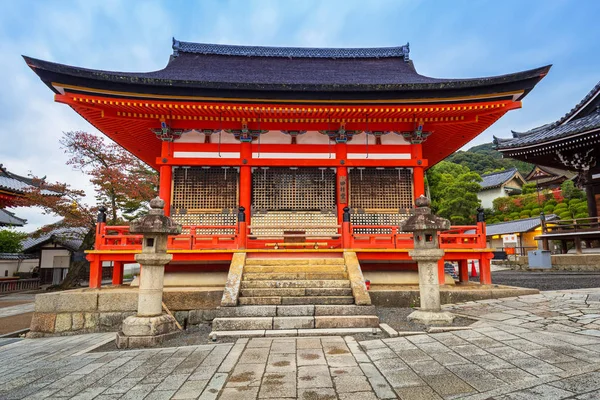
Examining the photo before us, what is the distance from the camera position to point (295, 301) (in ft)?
24.6

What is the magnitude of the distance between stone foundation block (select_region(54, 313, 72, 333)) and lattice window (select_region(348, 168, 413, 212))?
8.96 meters

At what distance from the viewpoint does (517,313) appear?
6.97 metres

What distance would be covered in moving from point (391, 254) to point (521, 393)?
6338 mm

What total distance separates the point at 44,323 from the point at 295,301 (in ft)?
21.2

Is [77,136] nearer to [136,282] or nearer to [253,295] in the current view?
[136,282]

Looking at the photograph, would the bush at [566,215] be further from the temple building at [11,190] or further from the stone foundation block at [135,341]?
the temple building at [11,190]

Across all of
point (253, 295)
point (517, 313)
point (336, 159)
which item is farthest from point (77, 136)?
point (517, 313)

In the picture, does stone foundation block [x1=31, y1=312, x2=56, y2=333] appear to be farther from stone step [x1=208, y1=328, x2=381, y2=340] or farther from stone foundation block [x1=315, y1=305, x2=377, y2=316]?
stone foundation block [x1=315, y1=305, x2=377, y2=316]

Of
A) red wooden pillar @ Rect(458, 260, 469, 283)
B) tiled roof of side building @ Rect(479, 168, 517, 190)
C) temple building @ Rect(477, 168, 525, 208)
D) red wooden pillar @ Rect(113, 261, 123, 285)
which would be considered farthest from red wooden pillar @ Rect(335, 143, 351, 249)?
tiled roof of side building @ Rect(479, 168, 517, 190)

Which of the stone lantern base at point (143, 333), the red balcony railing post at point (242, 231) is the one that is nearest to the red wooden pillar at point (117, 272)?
the red balcony railing post at point (242, 231)

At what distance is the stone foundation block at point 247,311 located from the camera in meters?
6.98

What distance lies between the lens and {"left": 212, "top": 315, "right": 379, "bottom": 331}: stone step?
660cm

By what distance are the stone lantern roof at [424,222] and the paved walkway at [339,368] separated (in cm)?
208

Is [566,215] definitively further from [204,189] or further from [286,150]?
[204,189]
